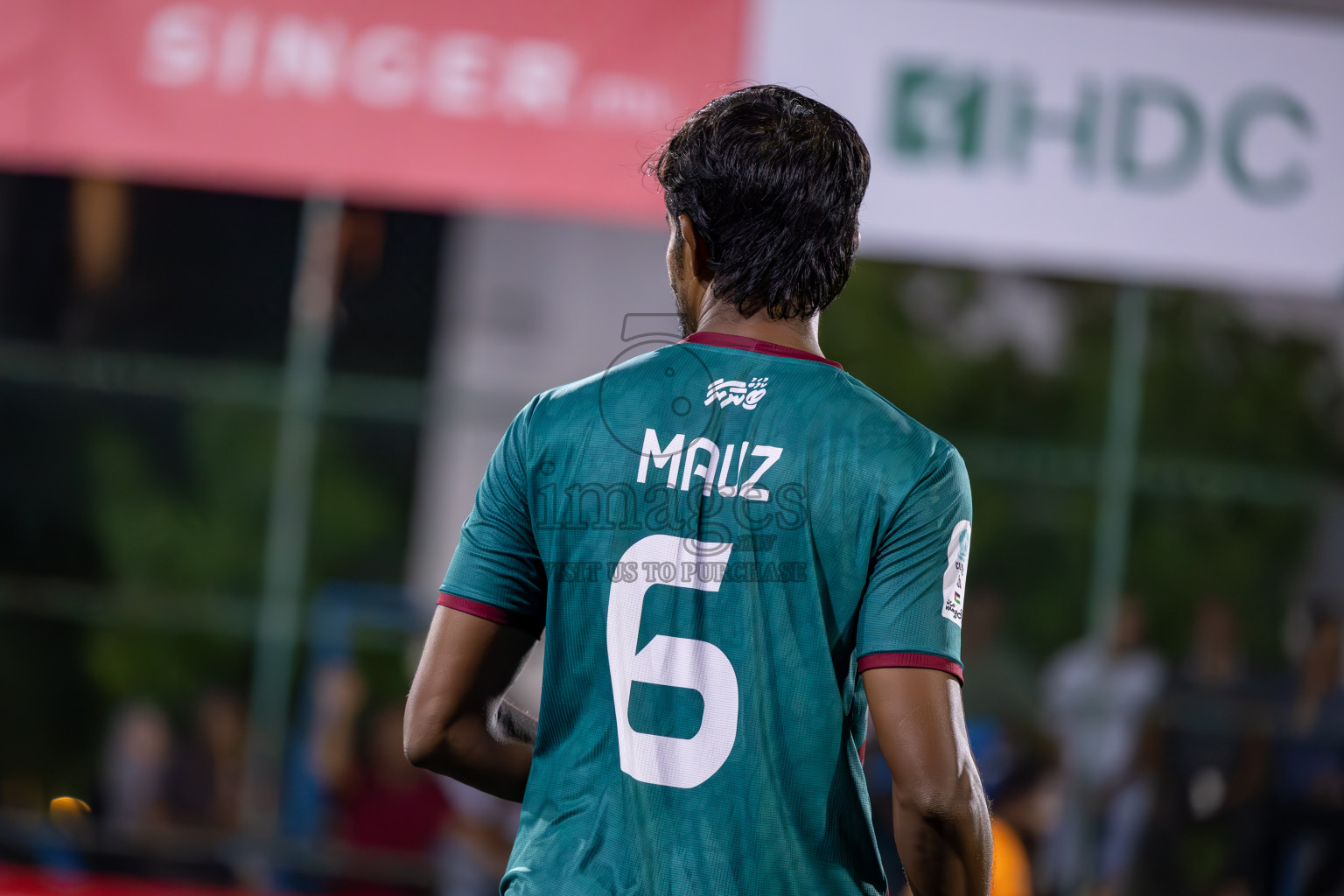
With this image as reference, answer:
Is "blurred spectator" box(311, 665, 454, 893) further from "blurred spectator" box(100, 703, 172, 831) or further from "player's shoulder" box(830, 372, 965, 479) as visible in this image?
"player's shoulder" box(830, 372, 965, 479)

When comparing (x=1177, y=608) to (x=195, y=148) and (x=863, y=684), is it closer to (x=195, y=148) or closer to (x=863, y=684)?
(x=195, y=148)

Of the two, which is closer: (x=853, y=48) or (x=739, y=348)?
(x=739, y=348)

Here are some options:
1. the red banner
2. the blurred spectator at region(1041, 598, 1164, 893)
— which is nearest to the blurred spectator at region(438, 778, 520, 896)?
the blurred spectator at region(1041, 598, 1164, 893)

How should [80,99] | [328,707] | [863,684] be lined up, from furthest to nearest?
[328,707] < [80,99] < [863,684]

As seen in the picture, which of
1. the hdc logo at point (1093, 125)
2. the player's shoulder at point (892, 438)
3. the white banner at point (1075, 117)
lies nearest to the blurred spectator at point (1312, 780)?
the white banner at point (1075, 117)

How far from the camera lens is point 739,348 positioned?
5.57 ft

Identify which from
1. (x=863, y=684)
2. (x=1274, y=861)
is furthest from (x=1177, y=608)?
(x=863, y=684)

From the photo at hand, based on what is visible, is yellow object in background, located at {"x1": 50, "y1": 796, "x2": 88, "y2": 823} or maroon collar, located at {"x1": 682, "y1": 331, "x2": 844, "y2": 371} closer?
maroon collar, located at {"x1": 682, "y1": 331, "x2": 844, "y2": 371}

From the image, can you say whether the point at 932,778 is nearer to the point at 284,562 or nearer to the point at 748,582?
the point at 748,582

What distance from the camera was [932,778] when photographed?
158cm

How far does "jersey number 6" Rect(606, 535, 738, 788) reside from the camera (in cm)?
161

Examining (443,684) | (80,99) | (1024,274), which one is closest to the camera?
(443,684)

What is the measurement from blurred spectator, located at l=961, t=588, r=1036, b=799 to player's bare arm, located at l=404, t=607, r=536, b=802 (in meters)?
5.31

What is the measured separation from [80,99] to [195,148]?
1.52 ft
